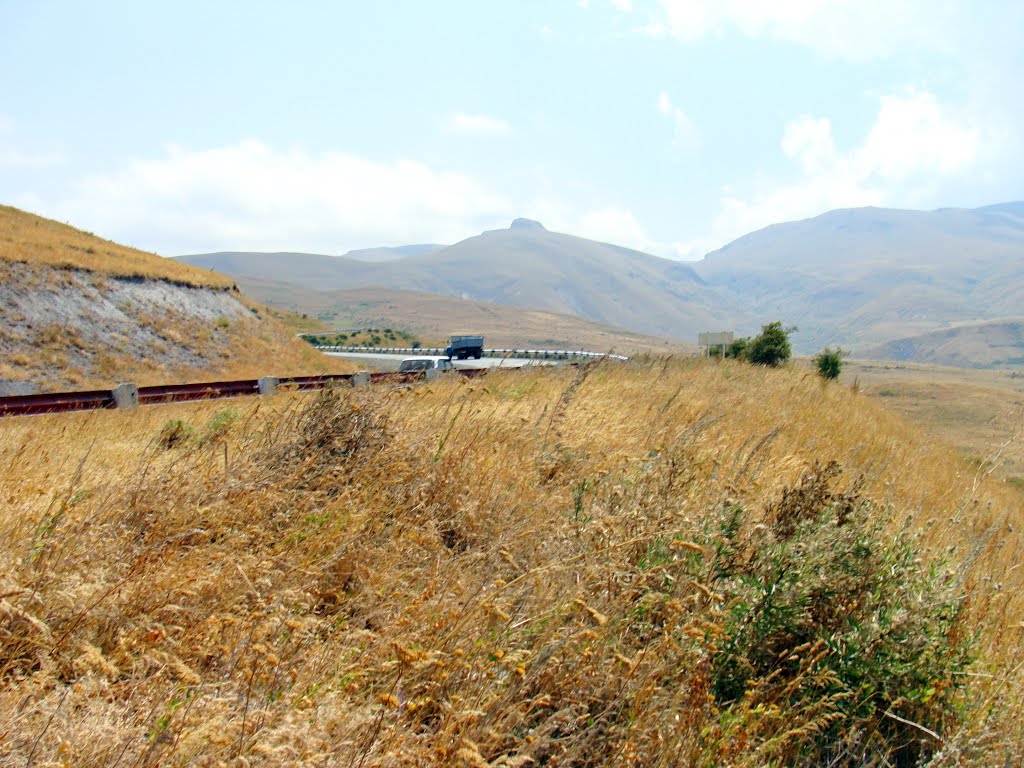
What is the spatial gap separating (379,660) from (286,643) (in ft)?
1.40

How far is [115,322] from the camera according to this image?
107ft

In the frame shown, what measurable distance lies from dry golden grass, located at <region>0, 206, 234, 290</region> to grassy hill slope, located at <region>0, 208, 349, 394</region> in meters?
0.07

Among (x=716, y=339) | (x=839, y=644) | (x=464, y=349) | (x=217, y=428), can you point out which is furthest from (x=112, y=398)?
(x=464, y=349)

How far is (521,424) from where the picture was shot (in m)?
7.06

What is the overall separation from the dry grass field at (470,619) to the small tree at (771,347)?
20.1 metres

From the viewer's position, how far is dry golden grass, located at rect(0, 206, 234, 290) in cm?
3409

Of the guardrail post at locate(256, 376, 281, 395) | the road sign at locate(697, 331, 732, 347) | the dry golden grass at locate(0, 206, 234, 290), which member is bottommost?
the guardrail post at locate(256, 376, 281, 395)

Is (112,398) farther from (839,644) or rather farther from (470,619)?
(839,644)

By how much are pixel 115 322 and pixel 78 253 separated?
6.94m

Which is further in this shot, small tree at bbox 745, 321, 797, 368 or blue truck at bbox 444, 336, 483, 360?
blue truck at bbox 444, 336, 483, 360

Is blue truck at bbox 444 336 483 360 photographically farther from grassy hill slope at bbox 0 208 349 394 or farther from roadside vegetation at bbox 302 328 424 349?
roadside vegetation at bbox 302 328 424 349

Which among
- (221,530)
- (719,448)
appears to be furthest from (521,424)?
(221,530)

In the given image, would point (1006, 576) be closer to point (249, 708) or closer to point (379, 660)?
point (379, 660)

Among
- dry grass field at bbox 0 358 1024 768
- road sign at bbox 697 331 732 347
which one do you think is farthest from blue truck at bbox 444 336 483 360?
dry grass field at bbox 0 358 1024 768
